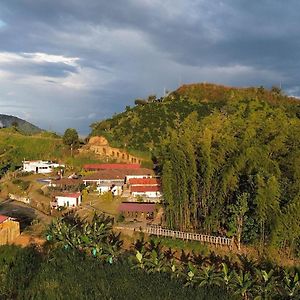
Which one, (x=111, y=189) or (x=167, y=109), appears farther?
(x=167, y=109)

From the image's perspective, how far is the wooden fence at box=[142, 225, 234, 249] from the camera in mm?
18828

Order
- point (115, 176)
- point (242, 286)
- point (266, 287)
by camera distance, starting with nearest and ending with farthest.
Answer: point (266, 287) → point (242, 286) → point (115, 176)

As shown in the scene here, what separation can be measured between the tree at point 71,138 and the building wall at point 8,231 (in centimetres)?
2453

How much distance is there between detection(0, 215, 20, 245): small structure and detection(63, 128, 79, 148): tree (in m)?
24.5

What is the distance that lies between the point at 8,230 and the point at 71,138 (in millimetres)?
25233

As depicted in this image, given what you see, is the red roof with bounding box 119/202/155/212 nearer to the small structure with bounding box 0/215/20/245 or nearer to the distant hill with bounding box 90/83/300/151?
the small structure with bounding box 0/215/20/245

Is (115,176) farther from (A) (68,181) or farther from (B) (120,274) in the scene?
(B) (120,274)

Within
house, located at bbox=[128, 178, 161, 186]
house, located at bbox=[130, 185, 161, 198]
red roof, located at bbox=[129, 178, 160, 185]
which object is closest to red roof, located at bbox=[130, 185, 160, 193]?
house, located at bbox=[130, 185, 161, 198]

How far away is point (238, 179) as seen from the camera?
18641 millimetres

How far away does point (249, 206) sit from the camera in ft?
59.5

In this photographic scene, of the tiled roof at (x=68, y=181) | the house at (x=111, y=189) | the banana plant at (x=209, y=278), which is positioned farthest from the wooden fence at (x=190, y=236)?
the tiled roof at (x=68, y=181)

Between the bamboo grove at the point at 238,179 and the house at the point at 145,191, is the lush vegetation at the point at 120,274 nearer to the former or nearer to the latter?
the bamboo grove at the point at 238,179

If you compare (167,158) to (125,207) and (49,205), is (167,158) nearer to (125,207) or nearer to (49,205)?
(125,207)

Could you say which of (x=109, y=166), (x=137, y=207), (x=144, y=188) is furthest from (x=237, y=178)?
(x=109, y=166)
